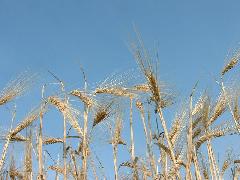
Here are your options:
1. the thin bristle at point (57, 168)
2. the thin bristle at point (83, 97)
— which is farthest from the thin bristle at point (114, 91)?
the thin bristle at point (57, 168)

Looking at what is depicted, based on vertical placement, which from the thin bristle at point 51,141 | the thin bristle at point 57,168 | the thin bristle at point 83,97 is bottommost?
the thin bristle at point 57,168

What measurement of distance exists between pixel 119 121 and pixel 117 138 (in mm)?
176

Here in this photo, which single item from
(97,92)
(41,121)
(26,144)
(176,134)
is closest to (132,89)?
(97,92)

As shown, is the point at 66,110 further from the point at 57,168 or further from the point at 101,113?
the point at 57,168

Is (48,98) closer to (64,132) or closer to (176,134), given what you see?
(64,132)

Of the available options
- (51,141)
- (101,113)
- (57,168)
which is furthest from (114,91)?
(57,168)

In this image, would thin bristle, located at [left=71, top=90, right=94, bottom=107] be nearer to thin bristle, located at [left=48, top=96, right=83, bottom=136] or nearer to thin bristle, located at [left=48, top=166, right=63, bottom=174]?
thin bristle, located at [left=48, top=96, right=83, bottom=136]

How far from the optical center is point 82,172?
336 centimetres

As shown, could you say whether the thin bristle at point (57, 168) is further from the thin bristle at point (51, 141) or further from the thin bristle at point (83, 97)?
the thin bristle at point (83, 97)

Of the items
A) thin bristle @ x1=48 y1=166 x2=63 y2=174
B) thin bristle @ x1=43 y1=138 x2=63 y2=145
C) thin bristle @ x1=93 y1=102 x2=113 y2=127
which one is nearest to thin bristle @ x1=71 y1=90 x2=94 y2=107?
thin bristle @ x1=93 y1=102 x2=113 y2=127

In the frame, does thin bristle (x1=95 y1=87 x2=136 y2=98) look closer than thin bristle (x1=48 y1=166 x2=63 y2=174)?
Yes

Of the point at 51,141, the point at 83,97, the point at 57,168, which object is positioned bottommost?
the point at 57,168

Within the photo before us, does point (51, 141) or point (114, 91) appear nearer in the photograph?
point (114, 91)

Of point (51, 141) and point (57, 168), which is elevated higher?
point (51, 141)
